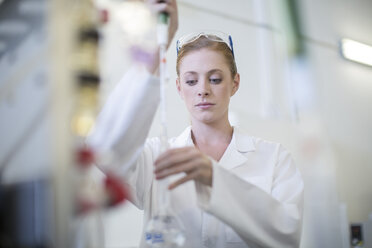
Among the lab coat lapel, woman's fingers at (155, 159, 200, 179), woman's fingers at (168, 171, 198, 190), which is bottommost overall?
woman's fingers at (168, 171, 198, 190)

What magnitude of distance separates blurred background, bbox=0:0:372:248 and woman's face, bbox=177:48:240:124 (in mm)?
202

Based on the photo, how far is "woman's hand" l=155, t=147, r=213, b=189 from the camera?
2.12 ft

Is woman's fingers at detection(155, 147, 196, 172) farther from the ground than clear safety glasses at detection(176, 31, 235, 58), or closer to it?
closer to it

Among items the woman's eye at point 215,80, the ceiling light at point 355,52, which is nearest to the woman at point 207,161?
the woman's eye at point 215,80

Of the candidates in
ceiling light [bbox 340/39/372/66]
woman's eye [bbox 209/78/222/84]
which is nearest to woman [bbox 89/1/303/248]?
woman's eye [bbox 209/78/222/84]

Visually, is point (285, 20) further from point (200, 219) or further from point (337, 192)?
point (337, 192)

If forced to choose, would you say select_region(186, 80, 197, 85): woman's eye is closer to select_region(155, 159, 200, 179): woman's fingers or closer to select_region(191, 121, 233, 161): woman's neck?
select_region(191, 121, 233, 161): woman's neck

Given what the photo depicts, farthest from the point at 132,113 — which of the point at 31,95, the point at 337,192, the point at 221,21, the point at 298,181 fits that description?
the point at 337,192

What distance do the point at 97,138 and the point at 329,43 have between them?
6.04 ft

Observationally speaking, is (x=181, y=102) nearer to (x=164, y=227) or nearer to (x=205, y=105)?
(x=205, y=105)

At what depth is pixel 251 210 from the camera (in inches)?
30.0

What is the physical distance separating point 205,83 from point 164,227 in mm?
431

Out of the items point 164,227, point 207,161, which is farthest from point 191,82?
point 164,227

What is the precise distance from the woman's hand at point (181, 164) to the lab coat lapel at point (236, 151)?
330 millimetres
